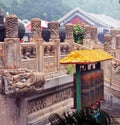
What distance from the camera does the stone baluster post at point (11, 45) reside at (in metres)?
7.03

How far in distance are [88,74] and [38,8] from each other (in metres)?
52.6

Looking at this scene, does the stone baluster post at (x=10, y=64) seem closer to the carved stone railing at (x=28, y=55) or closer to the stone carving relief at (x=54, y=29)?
the carved stone railing at (x=28, y=55)

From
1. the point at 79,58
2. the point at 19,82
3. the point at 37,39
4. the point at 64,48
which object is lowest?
the point at 19,82

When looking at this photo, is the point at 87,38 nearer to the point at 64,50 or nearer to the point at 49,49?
the point at 64,50

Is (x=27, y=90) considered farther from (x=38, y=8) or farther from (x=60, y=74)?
(x=38, y=8)

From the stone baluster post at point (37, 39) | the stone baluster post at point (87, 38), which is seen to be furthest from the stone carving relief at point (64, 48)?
the stone baluster post at point (87, 38)

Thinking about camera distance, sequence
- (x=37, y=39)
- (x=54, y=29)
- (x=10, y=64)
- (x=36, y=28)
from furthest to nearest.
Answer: (x=54, y=29)
(x=36, y=28)
(x=37, y=39)
(x=10, y=64)

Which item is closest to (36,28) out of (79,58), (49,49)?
(49,49)

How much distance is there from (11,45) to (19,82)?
84 cm

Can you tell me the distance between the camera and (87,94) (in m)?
7.07

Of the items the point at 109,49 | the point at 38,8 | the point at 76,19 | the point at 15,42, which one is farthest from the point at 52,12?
the point at 15,42

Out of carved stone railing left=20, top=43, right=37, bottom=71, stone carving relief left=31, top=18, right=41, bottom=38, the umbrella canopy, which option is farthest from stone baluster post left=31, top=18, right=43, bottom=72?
the umbrella canopy

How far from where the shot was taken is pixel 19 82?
22.0ft

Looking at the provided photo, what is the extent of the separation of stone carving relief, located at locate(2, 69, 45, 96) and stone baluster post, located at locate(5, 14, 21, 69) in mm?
324
